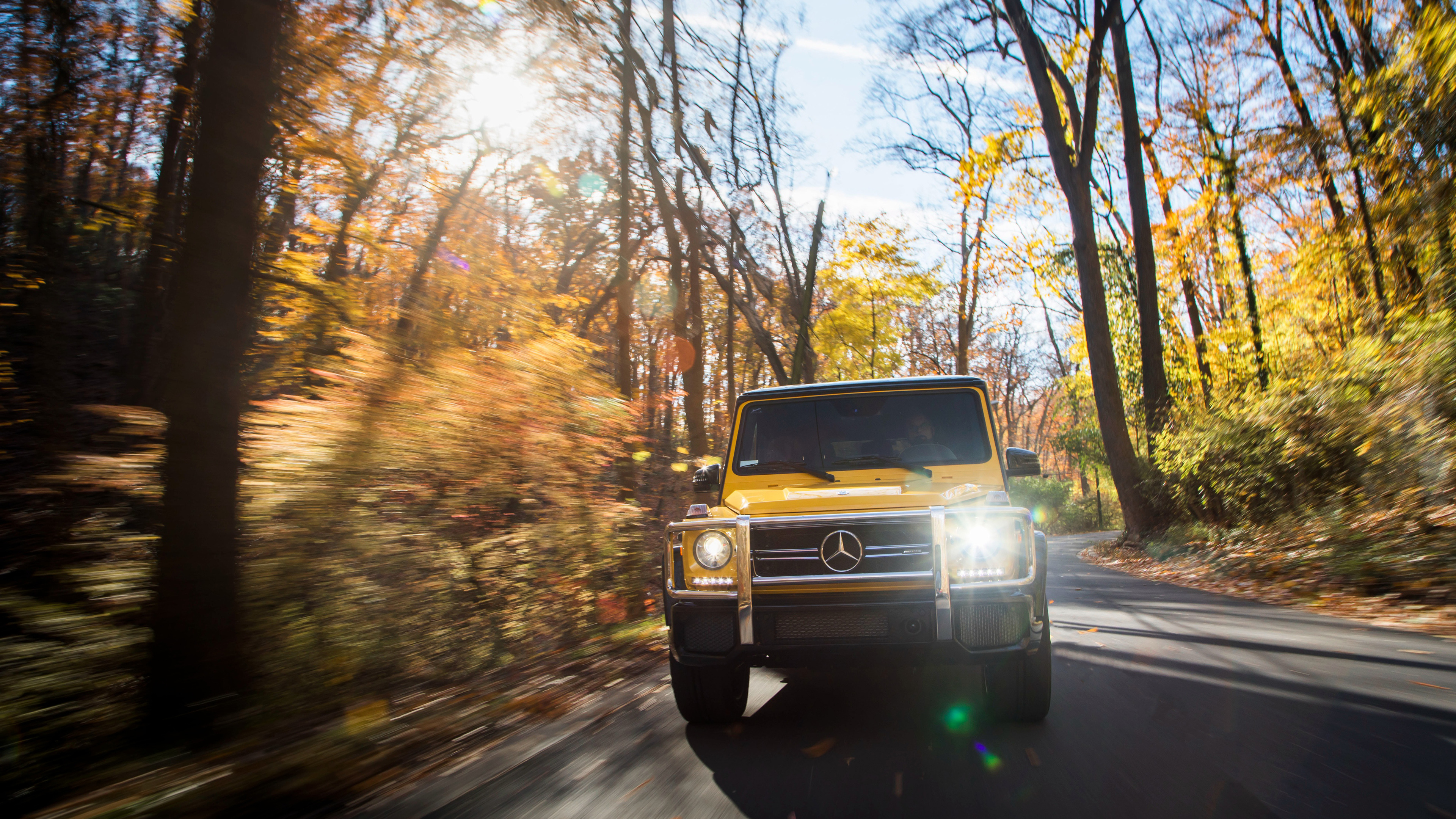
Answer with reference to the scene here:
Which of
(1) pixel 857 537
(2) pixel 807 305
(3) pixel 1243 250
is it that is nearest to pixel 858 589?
(1) pixel 857 537

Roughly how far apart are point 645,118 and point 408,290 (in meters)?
9.67

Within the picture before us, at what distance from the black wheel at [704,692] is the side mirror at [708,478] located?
1381mm

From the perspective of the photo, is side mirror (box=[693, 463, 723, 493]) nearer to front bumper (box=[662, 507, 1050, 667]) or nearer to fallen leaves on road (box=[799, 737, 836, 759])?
front bumper (box=[662, 507, 1050, 667])

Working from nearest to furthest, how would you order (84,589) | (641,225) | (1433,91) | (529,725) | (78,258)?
(84,589) → (529,725) → (1433,91) → (78,258) → (641,225)

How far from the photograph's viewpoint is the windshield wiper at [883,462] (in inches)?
211

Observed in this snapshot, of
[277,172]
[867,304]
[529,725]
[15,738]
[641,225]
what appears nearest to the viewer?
[15,738]

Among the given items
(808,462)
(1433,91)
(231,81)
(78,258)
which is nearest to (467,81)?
(231,81)

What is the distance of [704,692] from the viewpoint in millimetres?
4602

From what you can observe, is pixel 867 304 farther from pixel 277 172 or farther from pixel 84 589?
pixel 84 589

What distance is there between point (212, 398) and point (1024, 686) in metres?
4.90

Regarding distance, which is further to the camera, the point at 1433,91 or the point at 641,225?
the point at 641,225

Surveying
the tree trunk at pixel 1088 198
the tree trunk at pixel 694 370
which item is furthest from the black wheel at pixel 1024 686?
the tree trunk at pixel 1088 198

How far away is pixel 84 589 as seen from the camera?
4.59 meters

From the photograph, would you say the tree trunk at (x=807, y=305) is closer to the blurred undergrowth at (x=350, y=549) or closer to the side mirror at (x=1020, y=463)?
the blurred undergrowth at (x=350, y=549)
